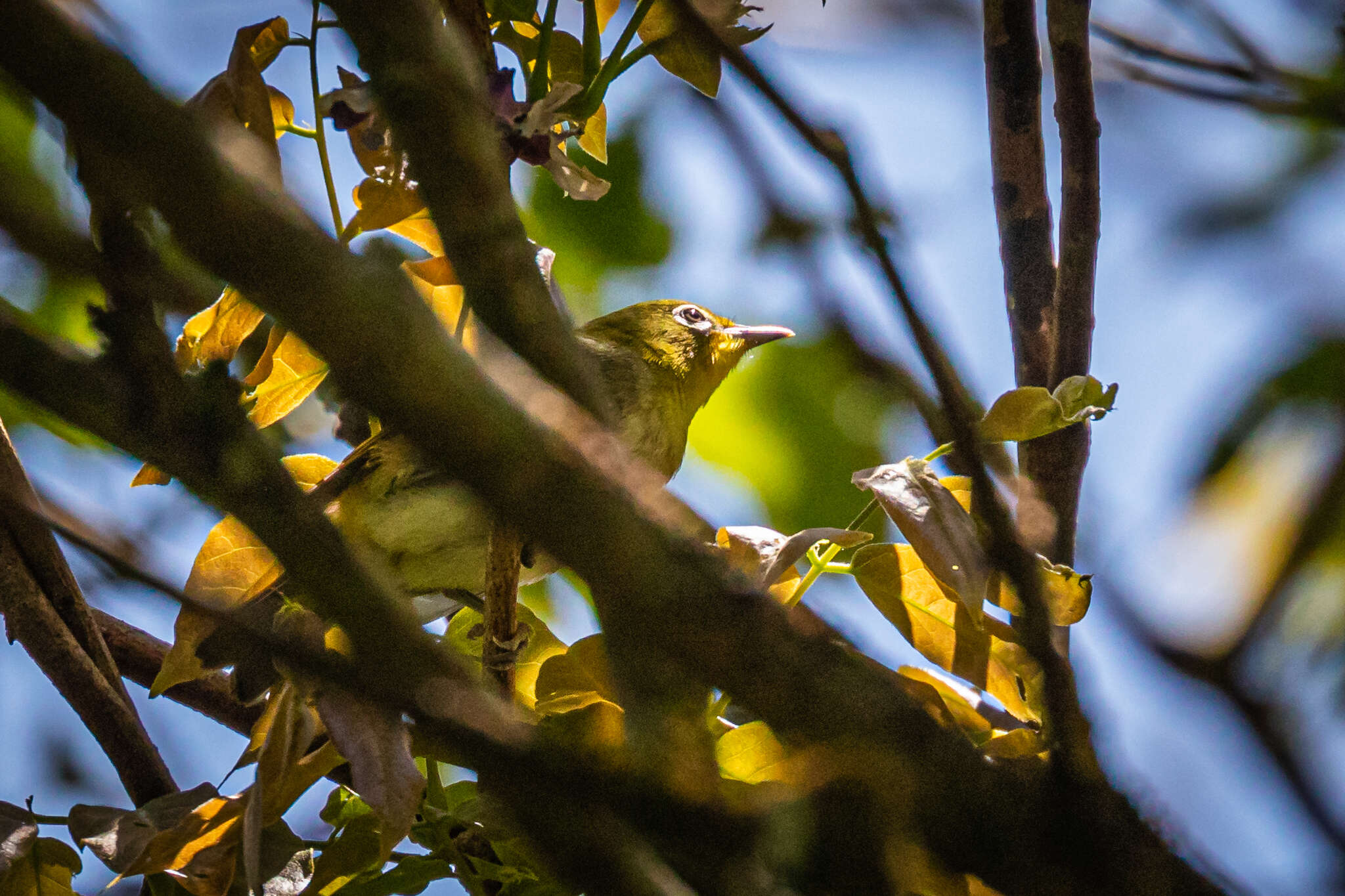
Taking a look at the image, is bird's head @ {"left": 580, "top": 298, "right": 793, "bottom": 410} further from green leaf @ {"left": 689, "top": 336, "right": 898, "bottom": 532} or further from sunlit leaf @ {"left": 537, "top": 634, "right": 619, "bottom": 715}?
sunlit leaf @ {"left": 537, "top": 634, "right": 619, "bottom": 715}

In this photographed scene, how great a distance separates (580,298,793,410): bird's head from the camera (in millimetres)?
3127

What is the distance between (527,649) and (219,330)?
704 millimetres

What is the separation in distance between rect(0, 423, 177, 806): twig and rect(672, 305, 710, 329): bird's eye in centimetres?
182

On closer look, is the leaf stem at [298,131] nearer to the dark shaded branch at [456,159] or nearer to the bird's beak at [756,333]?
the dark shaded branch at [456,159]

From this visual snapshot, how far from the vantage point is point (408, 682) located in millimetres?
843

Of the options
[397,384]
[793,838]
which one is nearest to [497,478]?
[397,384]

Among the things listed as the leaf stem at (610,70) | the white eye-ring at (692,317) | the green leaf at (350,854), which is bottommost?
the green leaf at (350,854)

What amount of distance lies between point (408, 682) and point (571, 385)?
278 millimetres

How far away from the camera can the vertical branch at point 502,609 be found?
1.62 m

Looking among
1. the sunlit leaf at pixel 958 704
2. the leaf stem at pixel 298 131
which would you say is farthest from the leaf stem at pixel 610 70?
the sunlit leaf at pixel 958 704

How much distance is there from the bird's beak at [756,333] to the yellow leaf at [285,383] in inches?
62.2

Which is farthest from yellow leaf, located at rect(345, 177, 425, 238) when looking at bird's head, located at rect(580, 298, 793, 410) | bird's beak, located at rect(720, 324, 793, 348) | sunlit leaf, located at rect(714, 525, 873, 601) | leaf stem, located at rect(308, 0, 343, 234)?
bird's beak, located at rect(720, 324, 793, 348)

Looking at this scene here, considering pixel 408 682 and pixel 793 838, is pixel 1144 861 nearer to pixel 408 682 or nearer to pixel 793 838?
pixel 793 838

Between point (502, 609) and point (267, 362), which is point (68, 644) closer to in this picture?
point (267, 362)
